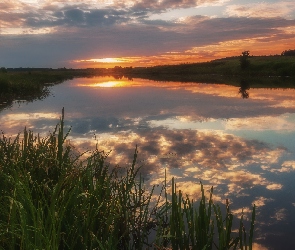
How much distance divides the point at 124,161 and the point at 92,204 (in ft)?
21.3

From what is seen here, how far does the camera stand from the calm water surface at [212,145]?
9016 millimetres

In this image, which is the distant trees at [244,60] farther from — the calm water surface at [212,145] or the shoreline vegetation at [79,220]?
the shoreline vegetation at [79,220]

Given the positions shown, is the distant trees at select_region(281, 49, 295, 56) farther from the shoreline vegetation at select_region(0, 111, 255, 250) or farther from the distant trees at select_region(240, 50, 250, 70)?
the shoreline vegetation at select_region(0, 111, 255, 250)

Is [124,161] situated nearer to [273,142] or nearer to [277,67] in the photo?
[273,142]

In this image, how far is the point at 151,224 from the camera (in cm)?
715


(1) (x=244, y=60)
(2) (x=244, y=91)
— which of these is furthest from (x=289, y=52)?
(2) (x=244, y=91)

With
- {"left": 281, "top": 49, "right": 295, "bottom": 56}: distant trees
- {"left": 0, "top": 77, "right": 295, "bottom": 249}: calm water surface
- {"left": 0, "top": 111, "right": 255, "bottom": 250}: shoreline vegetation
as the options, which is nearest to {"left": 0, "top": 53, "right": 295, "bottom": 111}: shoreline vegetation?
{"left": 281, "top": 49, "right": 295, "bottom": 56}: distant trees

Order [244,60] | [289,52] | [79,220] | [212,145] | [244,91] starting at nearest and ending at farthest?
[79,220], [212,145], [244,91], [244,60], [289,52]

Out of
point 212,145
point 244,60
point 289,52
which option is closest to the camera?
point 212,145

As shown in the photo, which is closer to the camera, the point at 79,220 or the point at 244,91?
the point at 79,220

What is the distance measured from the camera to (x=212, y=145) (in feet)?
49.9

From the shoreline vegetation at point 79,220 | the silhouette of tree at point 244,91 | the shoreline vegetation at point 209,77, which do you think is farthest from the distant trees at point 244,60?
the shoreline vegetation at point 79,220

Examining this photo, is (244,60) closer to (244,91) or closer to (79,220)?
(244,91)

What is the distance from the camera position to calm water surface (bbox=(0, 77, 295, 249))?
29.6 feet
